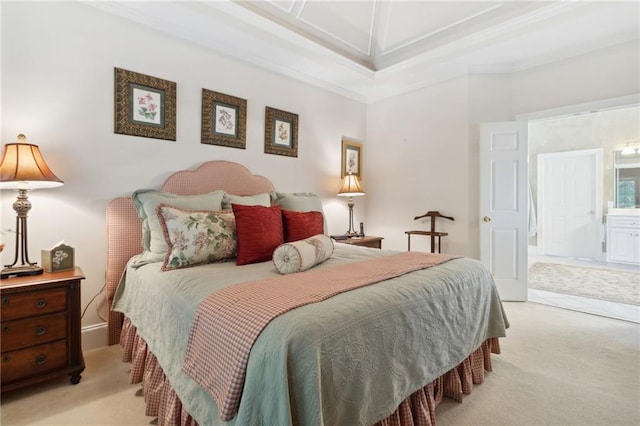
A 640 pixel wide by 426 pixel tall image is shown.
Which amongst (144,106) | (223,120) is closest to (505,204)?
(223,120)

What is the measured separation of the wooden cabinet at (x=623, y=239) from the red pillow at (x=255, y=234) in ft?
20.5

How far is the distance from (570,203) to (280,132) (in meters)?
5.95

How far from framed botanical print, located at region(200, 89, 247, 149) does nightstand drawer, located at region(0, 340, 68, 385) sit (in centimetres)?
185

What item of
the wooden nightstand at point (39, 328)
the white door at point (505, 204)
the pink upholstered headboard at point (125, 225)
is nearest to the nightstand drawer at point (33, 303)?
the wooden nightstand at point (39, 328)

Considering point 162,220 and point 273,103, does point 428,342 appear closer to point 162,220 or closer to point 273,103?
point 162,220

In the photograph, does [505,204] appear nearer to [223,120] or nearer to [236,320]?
[223,120]

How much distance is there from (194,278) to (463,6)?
3.37 meters

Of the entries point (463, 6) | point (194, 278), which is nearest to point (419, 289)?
point (194, 278)

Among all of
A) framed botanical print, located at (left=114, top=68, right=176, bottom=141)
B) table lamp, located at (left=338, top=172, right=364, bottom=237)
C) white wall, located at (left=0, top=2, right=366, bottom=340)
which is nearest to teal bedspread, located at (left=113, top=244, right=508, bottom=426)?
white wall, located at (left=0, top=2, right=366, bottom=340)

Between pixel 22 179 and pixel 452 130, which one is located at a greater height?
pixel 452 130

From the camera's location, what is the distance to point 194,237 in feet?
6.35

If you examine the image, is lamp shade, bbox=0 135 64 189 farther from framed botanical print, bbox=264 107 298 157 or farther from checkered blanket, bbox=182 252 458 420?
framed botanical print, bbox=264 107 298 157

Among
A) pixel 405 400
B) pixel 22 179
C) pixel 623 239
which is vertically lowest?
pixel 405 400

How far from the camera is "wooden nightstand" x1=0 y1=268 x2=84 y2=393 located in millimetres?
1660
